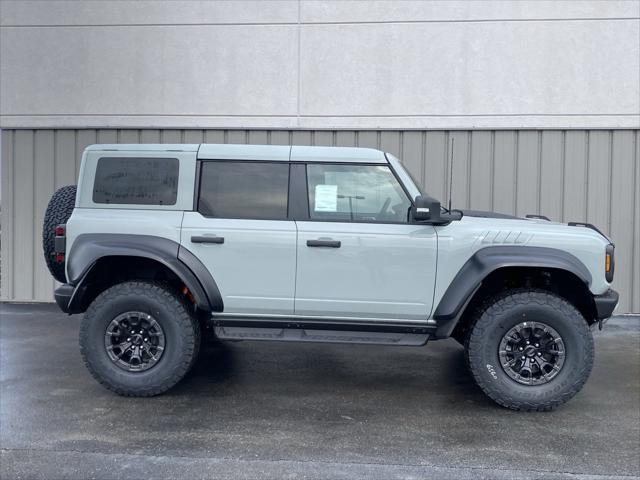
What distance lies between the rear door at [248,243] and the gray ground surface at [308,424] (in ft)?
2.70

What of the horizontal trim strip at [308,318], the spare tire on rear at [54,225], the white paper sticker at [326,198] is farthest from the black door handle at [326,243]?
the spare tire on rear at [54,225]

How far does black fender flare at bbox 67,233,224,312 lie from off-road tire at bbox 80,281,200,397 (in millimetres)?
208

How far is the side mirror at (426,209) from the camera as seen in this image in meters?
4.68

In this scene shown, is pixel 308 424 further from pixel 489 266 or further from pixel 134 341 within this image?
pixel 489 266

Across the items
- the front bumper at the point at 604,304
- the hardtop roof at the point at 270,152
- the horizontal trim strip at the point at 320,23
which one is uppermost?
the horizontal trim strip at the point at 320,23

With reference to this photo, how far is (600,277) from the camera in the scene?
4836mm

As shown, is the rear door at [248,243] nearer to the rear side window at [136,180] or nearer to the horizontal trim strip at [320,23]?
the rear side window at [136,180]

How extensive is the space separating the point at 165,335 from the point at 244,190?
1.29 meters

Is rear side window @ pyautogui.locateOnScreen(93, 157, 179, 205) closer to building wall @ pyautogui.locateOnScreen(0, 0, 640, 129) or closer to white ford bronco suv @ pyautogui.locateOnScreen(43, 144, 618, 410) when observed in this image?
white ford bronco suv @ pyautogui.locateOnScreen(43, 144, 618, 410)

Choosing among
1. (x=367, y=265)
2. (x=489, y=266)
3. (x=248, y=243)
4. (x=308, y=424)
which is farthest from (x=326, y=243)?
(x=308, y=424)

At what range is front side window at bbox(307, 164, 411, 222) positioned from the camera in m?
5.01

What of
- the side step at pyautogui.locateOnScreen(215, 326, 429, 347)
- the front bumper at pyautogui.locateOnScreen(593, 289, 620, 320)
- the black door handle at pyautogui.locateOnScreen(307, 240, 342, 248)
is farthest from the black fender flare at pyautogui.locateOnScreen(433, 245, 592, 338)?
the black door handle at pyautogui.locateOnScreen(307, 240, 342, 248)

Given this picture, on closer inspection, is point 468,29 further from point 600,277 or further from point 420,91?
point 600,277

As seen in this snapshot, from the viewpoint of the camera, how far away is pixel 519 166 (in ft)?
28.6
